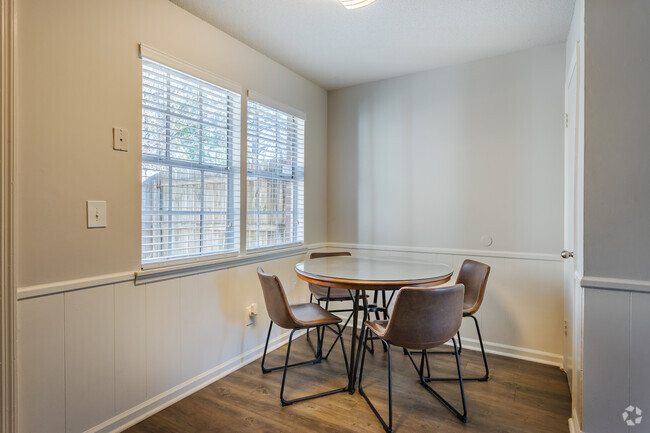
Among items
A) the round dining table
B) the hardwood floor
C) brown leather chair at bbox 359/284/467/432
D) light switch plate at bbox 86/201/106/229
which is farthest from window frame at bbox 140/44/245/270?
brown leather chair at bbox 359/284/467/432

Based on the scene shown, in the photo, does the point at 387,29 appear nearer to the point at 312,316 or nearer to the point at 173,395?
the point at 312,316

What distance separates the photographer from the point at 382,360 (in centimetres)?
276

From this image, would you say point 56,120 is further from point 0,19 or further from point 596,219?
point 596,219

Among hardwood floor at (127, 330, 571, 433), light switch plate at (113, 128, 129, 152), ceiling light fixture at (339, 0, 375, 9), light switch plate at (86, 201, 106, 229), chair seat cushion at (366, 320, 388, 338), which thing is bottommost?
hardwood floor at (127, 330, 571, 433)

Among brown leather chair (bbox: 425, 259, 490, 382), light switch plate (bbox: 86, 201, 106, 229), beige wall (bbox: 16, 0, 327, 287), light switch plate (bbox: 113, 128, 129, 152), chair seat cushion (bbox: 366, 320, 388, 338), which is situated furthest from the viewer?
brown leather chair (bbox: 425, 259, 490, 382)

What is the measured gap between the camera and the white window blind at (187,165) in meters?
2.05

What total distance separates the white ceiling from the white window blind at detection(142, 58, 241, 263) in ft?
1.71

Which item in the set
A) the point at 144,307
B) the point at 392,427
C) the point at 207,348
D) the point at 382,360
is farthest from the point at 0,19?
the point at 382,360

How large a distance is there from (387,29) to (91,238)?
7.66 ft

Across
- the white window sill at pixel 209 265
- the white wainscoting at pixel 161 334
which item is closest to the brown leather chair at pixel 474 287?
the white wainscoting at pixel 161 334

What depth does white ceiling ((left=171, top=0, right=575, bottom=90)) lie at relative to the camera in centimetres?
221

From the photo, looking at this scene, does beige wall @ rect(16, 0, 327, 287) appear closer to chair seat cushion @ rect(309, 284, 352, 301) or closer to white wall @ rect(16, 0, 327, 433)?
white wall @ rect(16, 0, 327, 433)

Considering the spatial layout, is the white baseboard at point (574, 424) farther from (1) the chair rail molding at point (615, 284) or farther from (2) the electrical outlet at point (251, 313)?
(2) the electrical outlet at point (251, 313)

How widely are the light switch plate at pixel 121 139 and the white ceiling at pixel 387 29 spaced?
3.09ft
